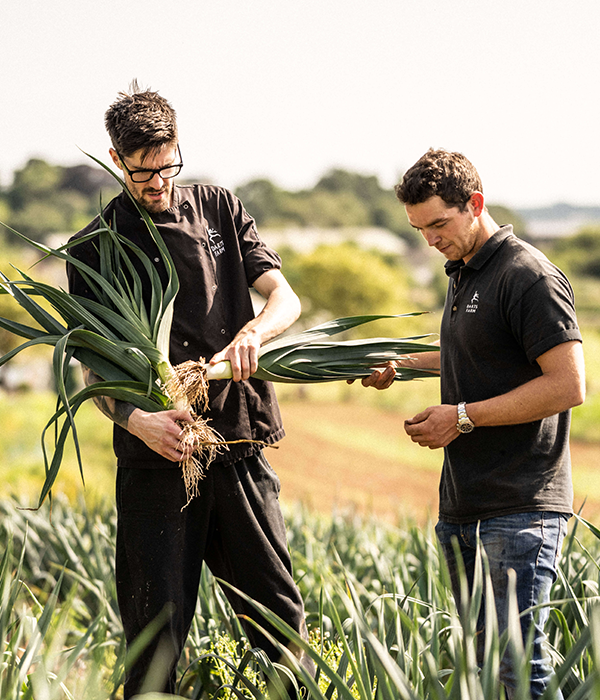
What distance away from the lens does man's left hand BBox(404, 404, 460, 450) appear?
2.06 metres

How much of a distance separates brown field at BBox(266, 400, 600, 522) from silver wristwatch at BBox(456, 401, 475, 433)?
12.3 m

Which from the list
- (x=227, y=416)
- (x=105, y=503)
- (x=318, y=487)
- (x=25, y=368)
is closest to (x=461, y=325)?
(x=227, y=416)

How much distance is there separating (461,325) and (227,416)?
761 millimetres

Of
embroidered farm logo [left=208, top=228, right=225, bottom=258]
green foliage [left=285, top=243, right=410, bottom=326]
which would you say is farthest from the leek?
green foliage [left=285, top=243, right=410, bottom=326]

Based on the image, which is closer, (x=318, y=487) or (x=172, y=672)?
(x=172, y=672)

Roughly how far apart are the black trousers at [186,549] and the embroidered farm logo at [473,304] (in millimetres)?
819

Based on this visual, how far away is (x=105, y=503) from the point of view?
16.9 feet

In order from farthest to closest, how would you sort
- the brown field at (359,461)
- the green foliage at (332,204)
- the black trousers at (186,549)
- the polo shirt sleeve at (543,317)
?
1. the green foliage at (332,204)
2. the brown field at (359,461)
3. the black trousers at (186,549)
4. the polo shirt sleeve at (543,317)

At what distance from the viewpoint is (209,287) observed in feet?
7.84

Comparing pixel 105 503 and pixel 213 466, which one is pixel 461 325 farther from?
pixel 105 503

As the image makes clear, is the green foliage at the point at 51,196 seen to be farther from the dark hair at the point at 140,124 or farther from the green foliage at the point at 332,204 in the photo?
the dark hair at the point at 140,124

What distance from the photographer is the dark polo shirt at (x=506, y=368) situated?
194 cm

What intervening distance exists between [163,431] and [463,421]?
0.82 meters

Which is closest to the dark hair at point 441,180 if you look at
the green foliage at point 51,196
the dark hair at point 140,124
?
the dark hair at point 140,124
